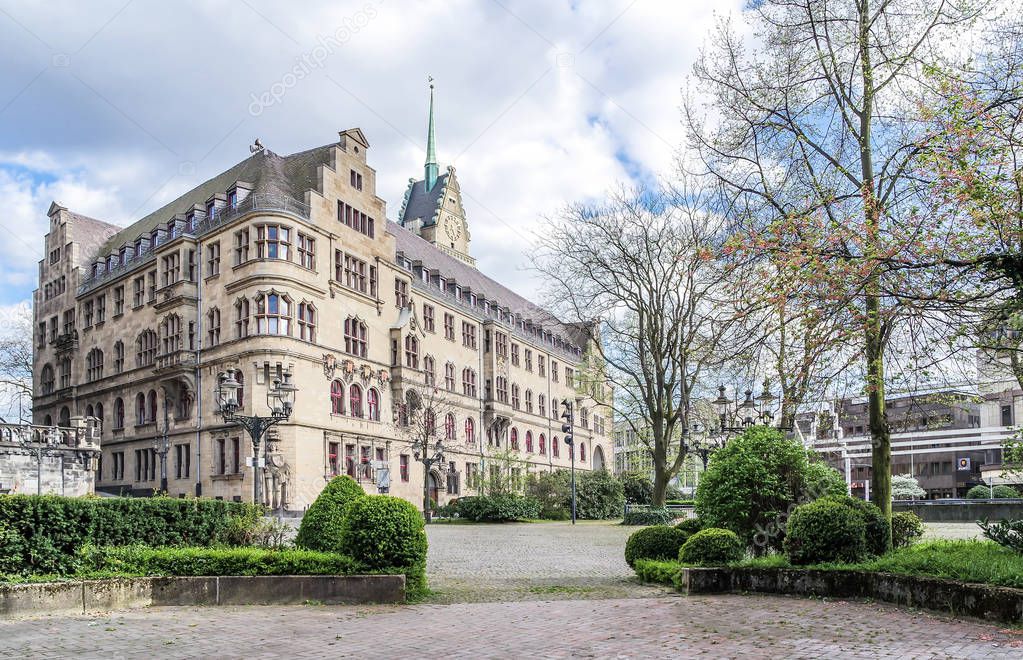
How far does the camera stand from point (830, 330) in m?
12.2

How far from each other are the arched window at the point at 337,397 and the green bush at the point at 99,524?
28812mm

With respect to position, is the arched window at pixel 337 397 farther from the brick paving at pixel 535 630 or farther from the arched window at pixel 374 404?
the brick paving at pixel 535 630

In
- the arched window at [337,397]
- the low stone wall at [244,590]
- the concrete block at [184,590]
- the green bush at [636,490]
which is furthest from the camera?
the green bush at [636,490]

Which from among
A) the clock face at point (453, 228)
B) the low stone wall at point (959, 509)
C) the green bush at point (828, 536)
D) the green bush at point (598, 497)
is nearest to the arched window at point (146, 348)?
the green bush at point (598, 497)

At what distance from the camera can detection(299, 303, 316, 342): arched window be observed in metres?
43.6

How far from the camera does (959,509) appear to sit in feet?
121

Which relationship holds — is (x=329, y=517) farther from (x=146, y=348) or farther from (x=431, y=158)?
(x=431, y=158)

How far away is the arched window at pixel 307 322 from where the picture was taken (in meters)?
43.6

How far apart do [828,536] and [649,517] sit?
23428mm

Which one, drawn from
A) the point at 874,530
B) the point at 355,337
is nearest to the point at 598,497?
the point at 355,337

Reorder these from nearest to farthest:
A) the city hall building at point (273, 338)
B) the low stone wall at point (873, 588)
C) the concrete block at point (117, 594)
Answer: the low stone wall at point (873, 588) → the concrete block at point (117, 594) → the city hall building at point (273, 338)

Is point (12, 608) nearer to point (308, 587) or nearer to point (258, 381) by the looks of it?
point (308, 587)

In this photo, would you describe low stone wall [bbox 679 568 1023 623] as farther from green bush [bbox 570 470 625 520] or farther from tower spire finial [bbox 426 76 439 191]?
tower spire finial [bbox 426 76 439 191]

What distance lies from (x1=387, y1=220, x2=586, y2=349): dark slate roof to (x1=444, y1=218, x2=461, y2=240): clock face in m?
17.4
